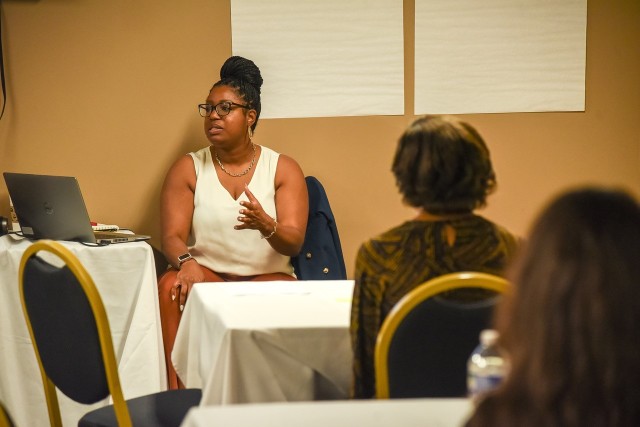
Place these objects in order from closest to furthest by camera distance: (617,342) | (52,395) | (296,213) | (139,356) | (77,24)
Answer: (617,342), (52,395), (139,356), (296,213), (77,24)

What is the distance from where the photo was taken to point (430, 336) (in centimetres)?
149

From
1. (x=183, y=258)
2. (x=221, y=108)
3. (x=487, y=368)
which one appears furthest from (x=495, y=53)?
(x=487, y=368)

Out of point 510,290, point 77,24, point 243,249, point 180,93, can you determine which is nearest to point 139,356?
point 243,249

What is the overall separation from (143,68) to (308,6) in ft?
2.63

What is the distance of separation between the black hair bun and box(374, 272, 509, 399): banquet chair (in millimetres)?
2152

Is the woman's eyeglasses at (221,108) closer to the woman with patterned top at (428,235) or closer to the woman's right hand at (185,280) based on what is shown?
the woman's right hand at (185,280)

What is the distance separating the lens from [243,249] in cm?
329

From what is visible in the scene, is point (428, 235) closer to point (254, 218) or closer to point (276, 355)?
point (276, 355)

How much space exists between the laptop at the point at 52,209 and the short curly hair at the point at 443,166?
1.48 meters

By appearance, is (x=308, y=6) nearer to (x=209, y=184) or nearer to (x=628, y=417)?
(x=209, y=184)

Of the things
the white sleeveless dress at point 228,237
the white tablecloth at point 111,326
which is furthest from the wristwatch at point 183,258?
the white tablecloth at point 111,326

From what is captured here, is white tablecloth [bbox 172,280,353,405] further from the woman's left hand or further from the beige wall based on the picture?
the beige wall

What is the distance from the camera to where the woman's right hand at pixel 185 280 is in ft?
9.84

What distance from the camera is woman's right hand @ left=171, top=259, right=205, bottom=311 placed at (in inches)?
118
